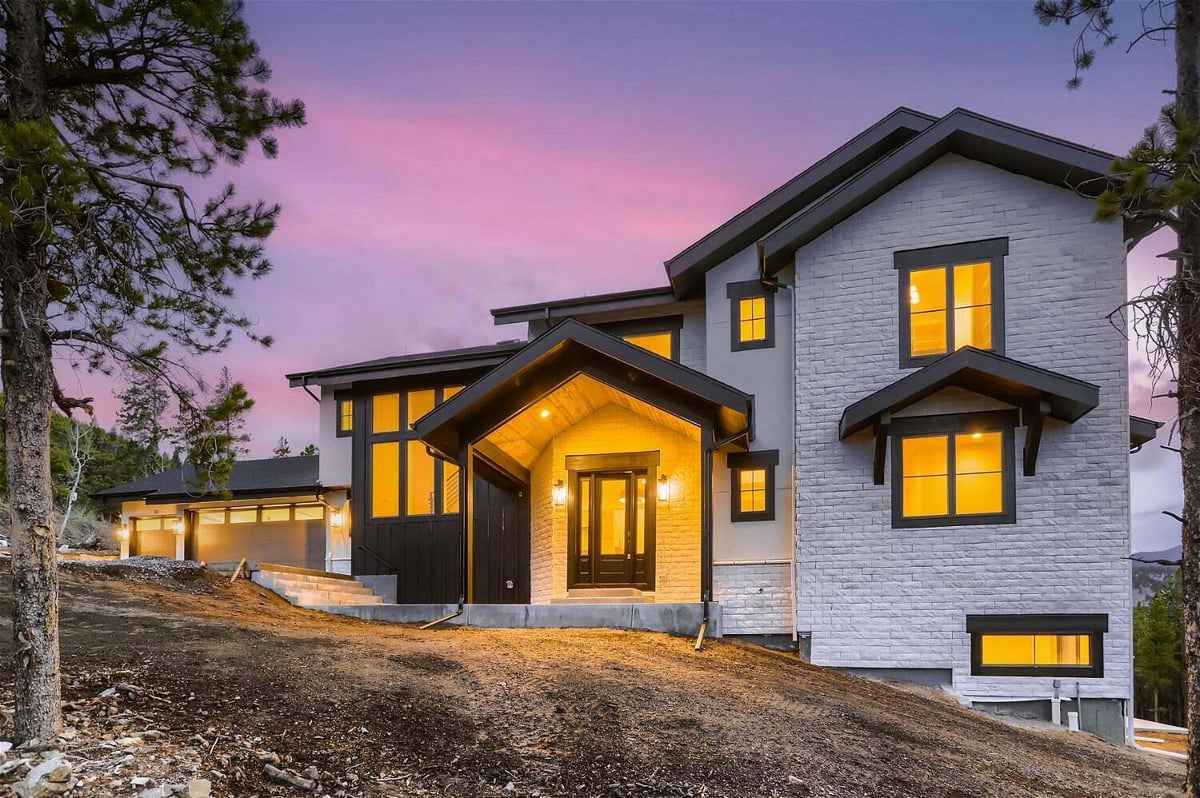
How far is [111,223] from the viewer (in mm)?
5965

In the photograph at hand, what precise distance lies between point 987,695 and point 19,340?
10.8 m

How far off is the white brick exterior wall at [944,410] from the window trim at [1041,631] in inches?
3.4

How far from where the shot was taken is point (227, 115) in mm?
6273

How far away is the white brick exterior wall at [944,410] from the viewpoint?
10547 millimetres

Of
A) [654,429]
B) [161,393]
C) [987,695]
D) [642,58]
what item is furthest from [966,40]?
[161,393]

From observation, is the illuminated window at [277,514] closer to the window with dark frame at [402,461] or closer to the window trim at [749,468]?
the window with dark frame at [402,461]

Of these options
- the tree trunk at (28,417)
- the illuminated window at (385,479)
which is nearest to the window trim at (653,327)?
the illuminated window at (385,479)

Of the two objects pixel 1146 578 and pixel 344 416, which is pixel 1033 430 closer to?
pixel 344 416

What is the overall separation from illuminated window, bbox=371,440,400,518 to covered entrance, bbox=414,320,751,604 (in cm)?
331

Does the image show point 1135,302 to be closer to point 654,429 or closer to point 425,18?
point 654,429

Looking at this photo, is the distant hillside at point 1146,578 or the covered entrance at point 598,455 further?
the distant hillside at point 1146,578

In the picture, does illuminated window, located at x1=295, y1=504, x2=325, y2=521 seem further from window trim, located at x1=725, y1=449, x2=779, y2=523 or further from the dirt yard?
window trim, located at x1=725, y1=449, x2=779, y2=523

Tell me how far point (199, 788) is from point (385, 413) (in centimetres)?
1287

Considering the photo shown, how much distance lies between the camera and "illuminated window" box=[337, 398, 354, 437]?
57.5ft
